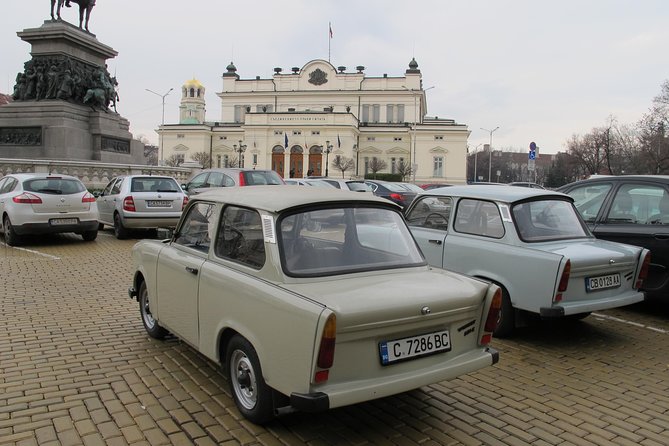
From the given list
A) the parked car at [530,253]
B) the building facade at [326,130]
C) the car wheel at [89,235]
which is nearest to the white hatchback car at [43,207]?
the car wheel at [89,235]

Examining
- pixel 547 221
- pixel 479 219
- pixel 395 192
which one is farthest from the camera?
pixel 395 192

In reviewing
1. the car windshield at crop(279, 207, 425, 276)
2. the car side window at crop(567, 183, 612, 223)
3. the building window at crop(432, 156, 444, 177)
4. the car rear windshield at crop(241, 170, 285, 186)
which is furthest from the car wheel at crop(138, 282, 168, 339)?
the building window at crop(432, 156, 444, 177)

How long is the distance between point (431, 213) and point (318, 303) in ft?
13.9

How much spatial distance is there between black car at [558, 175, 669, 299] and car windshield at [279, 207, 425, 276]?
4.29m

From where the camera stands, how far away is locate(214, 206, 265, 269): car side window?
381 cm

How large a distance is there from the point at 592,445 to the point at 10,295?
7239 millimetres

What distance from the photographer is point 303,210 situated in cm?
382

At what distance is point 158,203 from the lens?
1341 cm

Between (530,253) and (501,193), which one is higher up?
(501,193)

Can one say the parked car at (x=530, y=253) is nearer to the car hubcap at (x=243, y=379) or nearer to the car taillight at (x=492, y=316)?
the car taillight at (x=492, y=316)

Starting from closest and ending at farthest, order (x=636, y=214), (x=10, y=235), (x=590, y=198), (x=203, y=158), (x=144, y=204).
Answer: (x=636, y=214) < (x=590, y=198) < (x=10, y=235) < (x=144, y=204) < (x=203, y=158)

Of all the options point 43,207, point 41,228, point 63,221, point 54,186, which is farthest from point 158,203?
point 41,228

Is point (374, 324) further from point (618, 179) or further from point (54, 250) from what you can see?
point (54, 250)

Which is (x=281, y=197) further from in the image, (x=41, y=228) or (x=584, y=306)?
(x=41, y=228)
